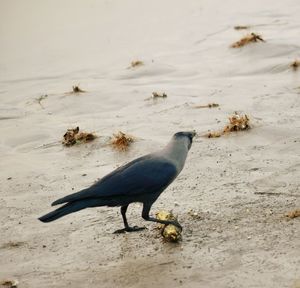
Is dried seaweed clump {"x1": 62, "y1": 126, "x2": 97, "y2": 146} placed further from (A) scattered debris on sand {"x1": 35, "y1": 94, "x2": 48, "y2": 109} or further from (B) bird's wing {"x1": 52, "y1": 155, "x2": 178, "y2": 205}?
(B) bird's wing {"x1": 52, "y1": 155, "x2": 178, "y2": 205}

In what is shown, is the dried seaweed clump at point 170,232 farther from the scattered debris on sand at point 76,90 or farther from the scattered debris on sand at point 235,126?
the scattered debris on sand at point 76,90

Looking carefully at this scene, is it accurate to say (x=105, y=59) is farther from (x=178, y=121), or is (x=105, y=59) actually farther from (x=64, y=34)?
(x=178, y=121)

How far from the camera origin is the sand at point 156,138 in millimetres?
4773

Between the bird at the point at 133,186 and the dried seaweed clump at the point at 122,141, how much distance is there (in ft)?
6.89

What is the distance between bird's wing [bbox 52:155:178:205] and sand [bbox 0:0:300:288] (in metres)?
0.46

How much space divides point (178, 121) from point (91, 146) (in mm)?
1252

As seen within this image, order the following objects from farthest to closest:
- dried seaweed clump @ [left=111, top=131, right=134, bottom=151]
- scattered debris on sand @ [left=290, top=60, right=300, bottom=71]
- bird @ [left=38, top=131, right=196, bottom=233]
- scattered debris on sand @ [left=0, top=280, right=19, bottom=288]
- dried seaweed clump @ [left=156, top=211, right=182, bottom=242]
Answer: scattered debris on sand @ [left=290, top=60, right=300, bottom=71] → dried seaweed clump @ [left=111, top=131, right=134, bottom=151] → dried seaweed clump @ [left=156, top=211, right=182, bottom=242] → bird @ [left=38, top=131, right=196, bottom=233] → scattered debris on sand @ [left=0, top=280, right=19, bottom=288]

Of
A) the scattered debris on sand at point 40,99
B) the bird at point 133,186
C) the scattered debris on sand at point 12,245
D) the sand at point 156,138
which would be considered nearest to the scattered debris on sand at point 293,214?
the sand at point 156,138

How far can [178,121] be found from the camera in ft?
27.1

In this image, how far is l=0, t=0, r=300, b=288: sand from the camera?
4.77 m

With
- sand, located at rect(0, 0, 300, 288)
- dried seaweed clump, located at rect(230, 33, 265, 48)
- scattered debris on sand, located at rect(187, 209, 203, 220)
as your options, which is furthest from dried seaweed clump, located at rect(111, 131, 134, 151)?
dried seaweed clump, located at rect(230, 33, 265, 48)

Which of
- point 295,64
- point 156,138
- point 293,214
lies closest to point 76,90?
point 156,138

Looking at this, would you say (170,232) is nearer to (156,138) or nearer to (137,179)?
(137,179)

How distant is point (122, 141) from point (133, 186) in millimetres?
2455
